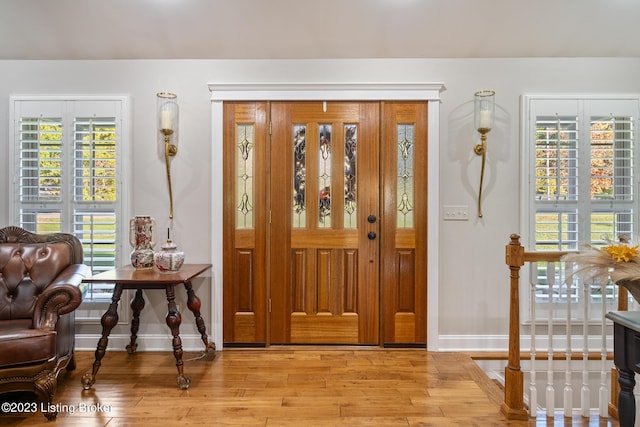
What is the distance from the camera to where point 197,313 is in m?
2.96

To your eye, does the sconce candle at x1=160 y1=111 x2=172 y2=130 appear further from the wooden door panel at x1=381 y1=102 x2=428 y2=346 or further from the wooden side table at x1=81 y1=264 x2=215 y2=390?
the wooden door panel at x1=381 y1=102 x2=428 y2=346

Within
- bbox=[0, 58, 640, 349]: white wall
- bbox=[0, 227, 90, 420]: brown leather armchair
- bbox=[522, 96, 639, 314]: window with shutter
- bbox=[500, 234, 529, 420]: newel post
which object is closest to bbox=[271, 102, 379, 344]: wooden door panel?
bbox=[0, 58, 640, 349]: white wall

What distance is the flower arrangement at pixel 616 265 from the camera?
1483mm

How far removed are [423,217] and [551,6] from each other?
1.86m

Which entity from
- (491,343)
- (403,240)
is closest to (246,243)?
(403,240)

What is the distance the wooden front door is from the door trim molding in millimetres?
58

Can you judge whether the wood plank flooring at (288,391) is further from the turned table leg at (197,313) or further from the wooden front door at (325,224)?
the wooden front door at (325,224)

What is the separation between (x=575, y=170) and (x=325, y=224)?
7.04ft

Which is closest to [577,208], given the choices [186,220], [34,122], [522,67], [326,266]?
[522,67]

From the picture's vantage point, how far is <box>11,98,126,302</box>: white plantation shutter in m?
3.25

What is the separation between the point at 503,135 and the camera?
128 inches

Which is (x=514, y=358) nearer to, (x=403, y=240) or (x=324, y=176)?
(x=403, y=240)

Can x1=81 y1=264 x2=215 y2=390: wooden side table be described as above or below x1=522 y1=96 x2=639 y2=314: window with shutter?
below

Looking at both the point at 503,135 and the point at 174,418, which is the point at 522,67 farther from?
the point at 174,418
